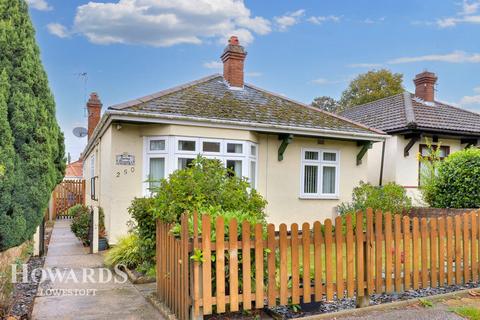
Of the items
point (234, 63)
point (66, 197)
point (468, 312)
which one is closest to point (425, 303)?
point (468, 312)

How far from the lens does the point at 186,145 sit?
1009cm

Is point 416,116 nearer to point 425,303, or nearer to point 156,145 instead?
point 156,145

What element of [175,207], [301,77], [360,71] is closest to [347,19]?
[301,77]

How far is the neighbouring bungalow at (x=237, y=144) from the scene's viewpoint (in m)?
9.79

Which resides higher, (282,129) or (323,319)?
(282,129)

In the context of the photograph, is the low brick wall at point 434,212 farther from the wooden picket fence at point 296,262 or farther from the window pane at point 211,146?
the window pane at point 211,146

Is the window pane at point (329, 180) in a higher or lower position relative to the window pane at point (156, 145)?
lower

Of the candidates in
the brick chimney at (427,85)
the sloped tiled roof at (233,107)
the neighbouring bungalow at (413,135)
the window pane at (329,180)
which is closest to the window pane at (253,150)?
the sloped tiled roof at (233,107)

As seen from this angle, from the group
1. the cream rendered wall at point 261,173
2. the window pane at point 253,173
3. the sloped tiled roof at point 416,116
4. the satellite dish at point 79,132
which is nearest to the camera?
the cream rendered wall at point 261,173

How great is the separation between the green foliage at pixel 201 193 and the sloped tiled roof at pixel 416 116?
11.0 metres

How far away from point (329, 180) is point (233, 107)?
3.83m

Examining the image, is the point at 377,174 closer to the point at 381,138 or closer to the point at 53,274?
the point at 381,138

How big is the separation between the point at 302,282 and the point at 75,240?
840 cm

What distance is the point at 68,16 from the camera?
43.1 ft
